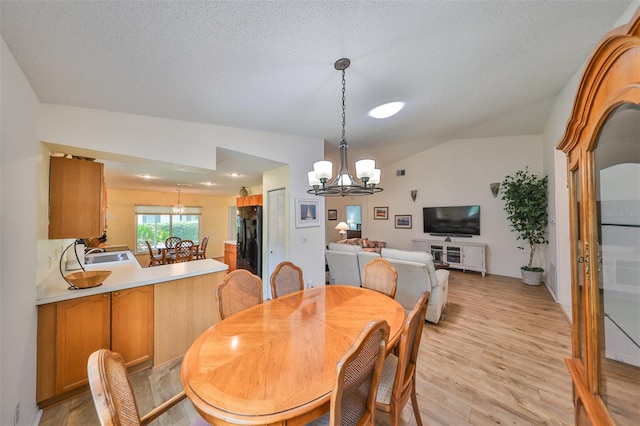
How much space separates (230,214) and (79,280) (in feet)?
20.2

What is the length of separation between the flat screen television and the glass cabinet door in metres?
5.39

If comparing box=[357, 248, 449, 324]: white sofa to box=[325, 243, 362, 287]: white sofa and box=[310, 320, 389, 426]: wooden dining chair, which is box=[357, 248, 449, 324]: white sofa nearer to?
box=[325, 243, 362, 287]: white sofa

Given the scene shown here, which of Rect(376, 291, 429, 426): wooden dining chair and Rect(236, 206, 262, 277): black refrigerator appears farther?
Rect(236, 206, 262, 277): black refrigerator

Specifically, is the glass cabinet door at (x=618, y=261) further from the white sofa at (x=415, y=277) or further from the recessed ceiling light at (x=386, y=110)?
the recessed ceiling light at (x=386, y=110)

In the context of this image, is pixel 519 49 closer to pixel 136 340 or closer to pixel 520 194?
pixel 520 194

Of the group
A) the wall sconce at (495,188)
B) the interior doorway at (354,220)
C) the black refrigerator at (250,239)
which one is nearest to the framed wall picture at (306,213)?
the black refrigerator at (250,239)

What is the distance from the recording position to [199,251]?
18.7 ft

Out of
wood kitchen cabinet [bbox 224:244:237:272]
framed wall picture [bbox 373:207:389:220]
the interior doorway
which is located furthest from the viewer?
the interior doorway

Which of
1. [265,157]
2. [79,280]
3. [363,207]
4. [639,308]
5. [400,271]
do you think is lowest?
[400,271]

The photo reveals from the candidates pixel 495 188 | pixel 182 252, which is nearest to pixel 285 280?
A: pixel 182 252

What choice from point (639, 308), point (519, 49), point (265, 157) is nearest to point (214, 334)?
point (639, 308)

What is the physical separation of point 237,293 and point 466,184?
6.08 m

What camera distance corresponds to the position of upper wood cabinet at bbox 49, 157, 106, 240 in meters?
1.82

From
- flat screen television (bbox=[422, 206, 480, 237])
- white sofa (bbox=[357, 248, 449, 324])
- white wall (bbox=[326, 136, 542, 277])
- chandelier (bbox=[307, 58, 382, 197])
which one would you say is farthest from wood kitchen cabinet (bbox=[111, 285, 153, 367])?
flat screen television (bbox=[422, 206, 480, 237])
